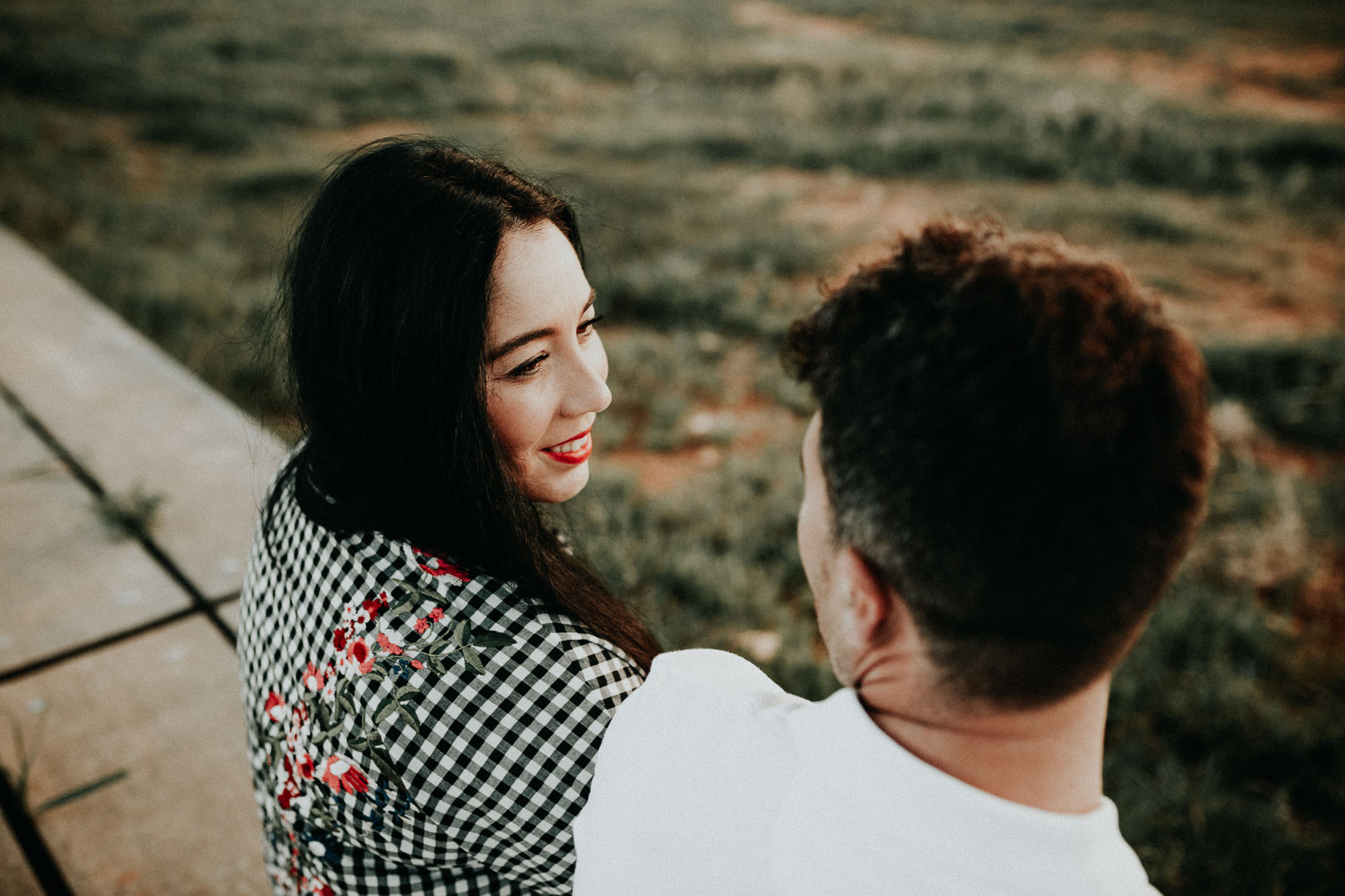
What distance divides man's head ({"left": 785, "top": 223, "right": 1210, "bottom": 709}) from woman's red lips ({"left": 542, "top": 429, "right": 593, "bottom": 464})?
2.80ft

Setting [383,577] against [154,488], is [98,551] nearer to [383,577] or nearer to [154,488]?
[154,488]

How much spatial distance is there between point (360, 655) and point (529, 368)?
0.53 m

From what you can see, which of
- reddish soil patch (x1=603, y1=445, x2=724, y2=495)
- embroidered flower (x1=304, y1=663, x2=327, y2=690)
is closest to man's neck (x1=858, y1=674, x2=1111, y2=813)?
embroidered flower (x1=304, y1=663, x2=327, y2=690)

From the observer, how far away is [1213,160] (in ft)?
24.9

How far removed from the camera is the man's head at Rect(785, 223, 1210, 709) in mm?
747

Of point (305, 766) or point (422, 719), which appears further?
point (305, 766)

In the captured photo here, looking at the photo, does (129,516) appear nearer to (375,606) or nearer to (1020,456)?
(375,606)

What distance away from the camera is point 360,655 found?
1227 mm

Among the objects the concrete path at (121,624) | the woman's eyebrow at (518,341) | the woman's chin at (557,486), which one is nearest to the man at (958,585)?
the woman's eyebrow at (518,341)

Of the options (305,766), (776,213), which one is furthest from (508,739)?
(776,213)

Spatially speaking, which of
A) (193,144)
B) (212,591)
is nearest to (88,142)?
(193,144)

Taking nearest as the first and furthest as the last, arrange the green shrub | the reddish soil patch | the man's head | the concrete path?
the man's head
the concrete path
the reddish soil patch
the green shrub

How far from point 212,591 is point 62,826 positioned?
84cm

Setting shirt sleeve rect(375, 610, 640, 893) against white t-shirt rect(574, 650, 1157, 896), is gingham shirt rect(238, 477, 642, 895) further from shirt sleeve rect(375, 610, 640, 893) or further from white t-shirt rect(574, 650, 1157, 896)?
white t-shirt rect(574, 650, 1157, 896)
